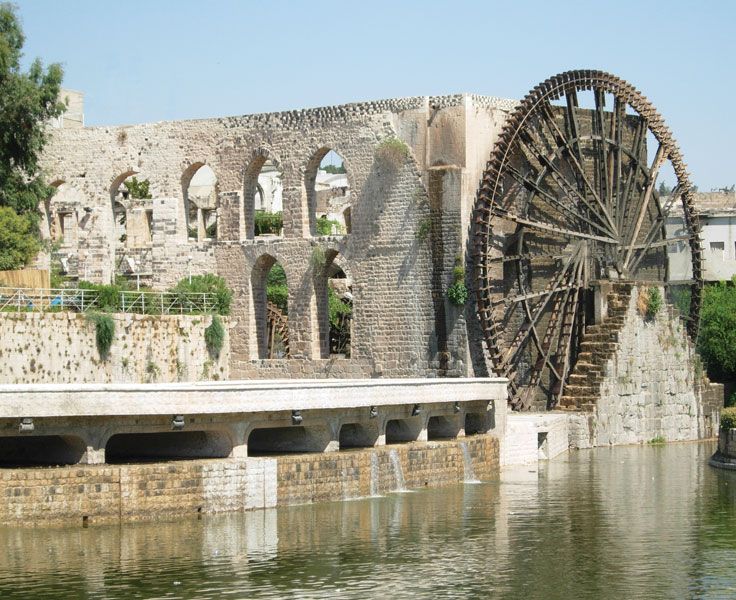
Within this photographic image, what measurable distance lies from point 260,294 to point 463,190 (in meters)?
5.75

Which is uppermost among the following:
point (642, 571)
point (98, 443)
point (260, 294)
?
point (260, 294)

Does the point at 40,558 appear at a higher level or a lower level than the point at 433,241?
lower

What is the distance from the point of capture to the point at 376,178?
108 ft

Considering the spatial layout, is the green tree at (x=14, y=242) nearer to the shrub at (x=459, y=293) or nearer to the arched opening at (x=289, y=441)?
the shrub at (x=459, y=293)

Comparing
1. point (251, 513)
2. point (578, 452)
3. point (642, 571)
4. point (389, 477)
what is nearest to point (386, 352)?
point (578, 452)

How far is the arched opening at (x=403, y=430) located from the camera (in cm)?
2500

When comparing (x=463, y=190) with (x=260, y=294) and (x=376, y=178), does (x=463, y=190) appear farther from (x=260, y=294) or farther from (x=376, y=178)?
(x=260, y=294)

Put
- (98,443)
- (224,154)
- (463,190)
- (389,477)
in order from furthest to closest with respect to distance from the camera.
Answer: (224,154) → (463,190) → (389,477) → (98,443)

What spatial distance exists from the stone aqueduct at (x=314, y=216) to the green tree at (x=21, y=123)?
236 centimetres

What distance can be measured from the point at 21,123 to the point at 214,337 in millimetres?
6071

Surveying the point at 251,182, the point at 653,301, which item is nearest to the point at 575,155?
the point at 653,301

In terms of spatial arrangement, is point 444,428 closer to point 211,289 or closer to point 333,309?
point 211,289

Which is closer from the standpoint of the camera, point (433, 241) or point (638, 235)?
point (433, 241)

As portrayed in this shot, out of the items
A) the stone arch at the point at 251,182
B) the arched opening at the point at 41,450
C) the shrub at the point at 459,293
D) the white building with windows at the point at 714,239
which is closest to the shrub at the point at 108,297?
the stone arch at the point at 251,182
